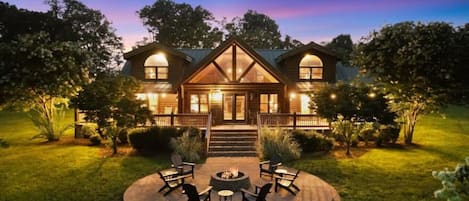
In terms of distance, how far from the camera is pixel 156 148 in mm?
19031

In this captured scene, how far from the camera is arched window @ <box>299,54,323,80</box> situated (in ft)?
85.4

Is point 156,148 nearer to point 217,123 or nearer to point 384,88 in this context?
point 217,123

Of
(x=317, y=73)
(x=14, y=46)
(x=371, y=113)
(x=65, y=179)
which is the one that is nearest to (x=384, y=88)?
(x=371, y=113)

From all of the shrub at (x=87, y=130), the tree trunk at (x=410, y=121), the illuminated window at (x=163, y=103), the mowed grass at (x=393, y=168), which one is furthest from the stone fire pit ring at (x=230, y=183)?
the illuminated window at (x=163, y=103)

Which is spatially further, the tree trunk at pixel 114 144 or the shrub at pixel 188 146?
the tree trunk at pixel 114 144

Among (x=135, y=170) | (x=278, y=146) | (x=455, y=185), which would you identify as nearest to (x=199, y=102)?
(x=278, y=146)

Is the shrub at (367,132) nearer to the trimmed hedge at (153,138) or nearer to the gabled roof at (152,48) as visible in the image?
the trimmed hedge at (153,138)

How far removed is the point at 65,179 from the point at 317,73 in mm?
17635

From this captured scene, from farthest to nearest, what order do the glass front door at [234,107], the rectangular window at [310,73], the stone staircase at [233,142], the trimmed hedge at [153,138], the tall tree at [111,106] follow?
the rectangular window at [310,73] < the glass front door at [234,107] < the trimmed hedge at [153,138] < the stone staircase at [233,142] < the tall tree at [111,106]

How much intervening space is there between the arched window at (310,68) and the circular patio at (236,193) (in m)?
11.6

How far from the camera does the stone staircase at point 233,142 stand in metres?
18.5

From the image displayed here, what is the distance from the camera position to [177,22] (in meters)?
51.4

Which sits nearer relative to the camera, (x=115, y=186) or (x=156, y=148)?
(x=115, y=186)

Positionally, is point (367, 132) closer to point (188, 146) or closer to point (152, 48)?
point (188, 146)
